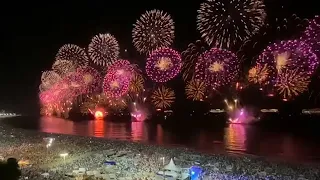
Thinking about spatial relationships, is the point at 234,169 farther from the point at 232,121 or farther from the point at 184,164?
the point at 232,121

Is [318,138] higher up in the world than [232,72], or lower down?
lower down

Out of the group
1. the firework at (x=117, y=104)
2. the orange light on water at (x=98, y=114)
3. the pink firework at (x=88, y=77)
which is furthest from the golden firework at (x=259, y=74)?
the orange light on water at (x=98, y=114)

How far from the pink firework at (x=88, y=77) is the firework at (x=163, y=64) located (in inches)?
598

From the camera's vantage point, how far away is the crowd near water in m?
17.3

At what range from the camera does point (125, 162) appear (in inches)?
787

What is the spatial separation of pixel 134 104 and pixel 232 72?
2326 centimetres

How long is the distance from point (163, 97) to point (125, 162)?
35.9 meters

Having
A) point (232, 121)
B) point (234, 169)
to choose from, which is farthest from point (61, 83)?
point (234, 169)

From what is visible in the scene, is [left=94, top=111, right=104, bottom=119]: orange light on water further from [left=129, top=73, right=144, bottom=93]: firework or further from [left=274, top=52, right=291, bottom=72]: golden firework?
[left=274, top=52, right=291, bottom=72]: golden firework

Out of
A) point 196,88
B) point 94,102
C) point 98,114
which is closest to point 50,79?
point 94,102

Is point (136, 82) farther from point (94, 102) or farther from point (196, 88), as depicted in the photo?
point (94, 102)

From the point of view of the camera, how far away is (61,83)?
2306 inches

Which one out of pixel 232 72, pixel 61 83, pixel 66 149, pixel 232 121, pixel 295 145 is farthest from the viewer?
pixel 61 83

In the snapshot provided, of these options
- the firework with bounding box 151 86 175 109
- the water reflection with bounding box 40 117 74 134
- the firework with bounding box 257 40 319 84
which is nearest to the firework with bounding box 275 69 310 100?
the firework with bounding box 257 40 319 84
